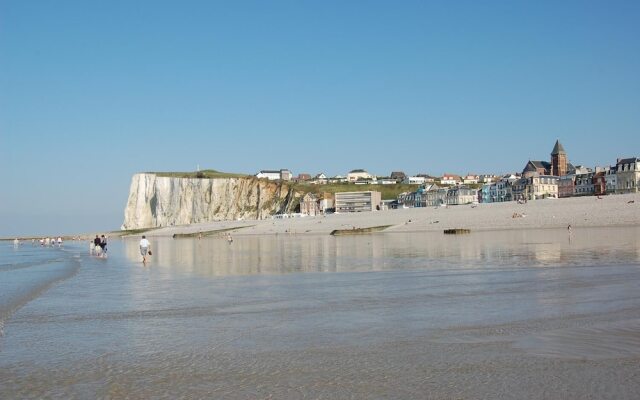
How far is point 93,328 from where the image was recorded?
1027cm

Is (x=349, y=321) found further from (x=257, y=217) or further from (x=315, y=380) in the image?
(x=257, y=217)

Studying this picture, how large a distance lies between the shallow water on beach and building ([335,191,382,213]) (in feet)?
346

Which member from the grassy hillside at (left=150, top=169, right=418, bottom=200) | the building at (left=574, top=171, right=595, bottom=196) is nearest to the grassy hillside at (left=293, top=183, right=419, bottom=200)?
the grassy hillside at (left=150, top=169, right=418, bottom=200)

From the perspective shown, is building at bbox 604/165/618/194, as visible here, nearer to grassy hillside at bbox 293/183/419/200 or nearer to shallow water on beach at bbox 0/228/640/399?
grassy hillside at bbox 293/183/419/200

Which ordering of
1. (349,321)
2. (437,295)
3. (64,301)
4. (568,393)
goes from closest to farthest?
(568,393), (349,321), (437,295), (64,301)

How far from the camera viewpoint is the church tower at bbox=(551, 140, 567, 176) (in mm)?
129625

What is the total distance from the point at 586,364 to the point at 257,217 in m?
123

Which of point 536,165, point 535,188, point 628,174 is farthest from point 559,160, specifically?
point 628,174

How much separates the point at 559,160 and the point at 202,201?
7924 cm

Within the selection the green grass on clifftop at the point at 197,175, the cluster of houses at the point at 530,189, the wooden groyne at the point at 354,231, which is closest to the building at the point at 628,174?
the cluster of houses at the point at 530,189

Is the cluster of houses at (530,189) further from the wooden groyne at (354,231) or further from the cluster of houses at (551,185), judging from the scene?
the wooden groyne at (354,231)

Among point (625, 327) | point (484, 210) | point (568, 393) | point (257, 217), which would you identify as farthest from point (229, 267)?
point (257, 217)

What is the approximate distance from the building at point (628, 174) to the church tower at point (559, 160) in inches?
990

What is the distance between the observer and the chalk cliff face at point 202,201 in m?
130
